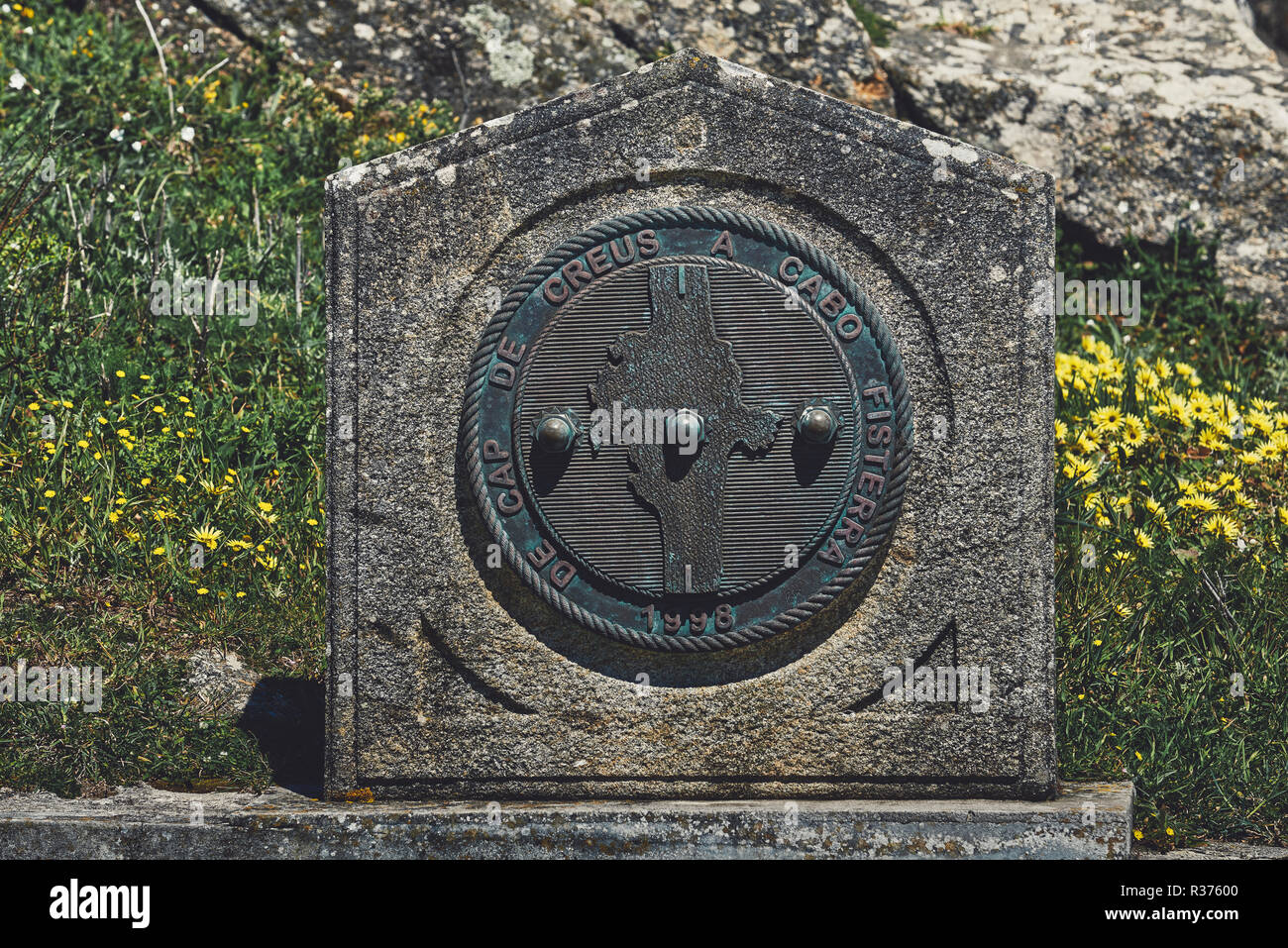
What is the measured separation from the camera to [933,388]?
3105 millimetres

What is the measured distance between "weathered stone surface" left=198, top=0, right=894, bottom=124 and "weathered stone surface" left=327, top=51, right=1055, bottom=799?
337 cm

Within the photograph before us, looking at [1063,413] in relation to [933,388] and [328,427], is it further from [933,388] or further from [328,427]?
[328,427]

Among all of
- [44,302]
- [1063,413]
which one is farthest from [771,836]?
[44,302]

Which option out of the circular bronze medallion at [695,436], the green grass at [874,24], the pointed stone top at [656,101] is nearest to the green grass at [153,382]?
the circular bronze medallion at [695,436]

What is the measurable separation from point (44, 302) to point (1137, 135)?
15.3ft

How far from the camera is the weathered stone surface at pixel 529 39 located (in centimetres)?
636

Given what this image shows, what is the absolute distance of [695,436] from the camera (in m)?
3.06

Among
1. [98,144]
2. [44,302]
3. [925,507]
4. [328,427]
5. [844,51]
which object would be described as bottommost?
[925,507]

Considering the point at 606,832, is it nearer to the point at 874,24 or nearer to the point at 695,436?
the point at 695,436

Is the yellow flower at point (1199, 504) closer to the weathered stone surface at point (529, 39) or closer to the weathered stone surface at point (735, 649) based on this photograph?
the weathered stone surface at point (735, 649)

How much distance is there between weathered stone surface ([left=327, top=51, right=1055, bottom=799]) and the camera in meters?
3.09

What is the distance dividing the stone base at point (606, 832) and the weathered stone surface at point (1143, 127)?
148 inches

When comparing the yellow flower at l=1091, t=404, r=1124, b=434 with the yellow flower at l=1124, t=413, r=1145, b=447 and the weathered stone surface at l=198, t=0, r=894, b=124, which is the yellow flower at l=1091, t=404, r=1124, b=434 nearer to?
the yellow flower at l=1124, t=413, r=1145, b=447

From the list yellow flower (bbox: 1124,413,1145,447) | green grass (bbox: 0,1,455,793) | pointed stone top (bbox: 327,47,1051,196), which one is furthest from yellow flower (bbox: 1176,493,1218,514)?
green grass (bbox: 0,1,455,793)
